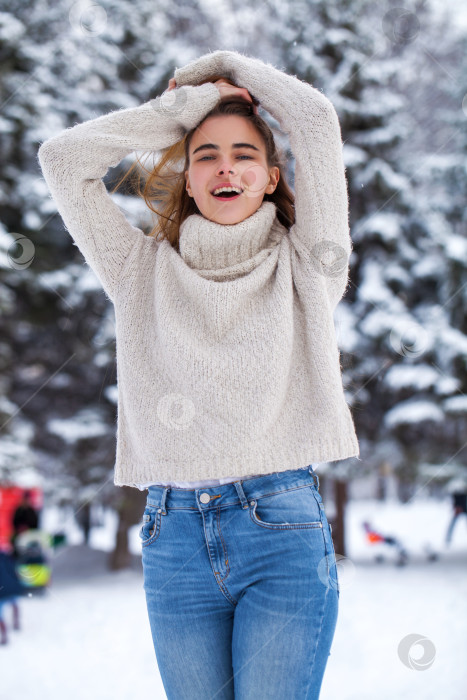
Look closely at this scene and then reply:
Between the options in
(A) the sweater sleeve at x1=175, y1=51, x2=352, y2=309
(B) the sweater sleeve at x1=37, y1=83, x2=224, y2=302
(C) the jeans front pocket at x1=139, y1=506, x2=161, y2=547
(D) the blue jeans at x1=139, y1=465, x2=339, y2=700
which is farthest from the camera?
(B) the sweater sleeve at x1=37, y1=83, x2=224, y2=302

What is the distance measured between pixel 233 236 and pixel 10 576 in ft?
16.2

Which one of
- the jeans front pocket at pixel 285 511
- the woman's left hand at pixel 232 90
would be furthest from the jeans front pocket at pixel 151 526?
the woman's left hand at pixel 232 90

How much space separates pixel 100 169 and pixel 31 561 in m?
6.42

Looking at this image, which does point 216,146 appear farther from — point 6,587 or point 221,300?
point 6,587

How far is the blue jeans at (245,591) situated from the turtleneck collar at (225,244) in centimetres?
53

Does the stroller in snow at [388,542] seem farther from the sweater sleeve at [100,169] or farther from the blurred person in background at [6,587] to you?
the sweater sleeve at [100,169]

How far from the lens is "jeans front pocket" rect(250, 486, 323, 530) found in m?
1.41

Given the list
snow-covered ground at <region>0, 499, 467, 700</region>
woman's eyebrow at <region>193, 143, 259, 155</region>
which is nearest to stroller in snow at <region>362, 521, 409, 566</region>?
snow-covered ground at <region>0, 499, 467, 700</region>

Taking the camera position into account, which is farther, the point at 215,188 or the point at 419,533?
the point at 419,533

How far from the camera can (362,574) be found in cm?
820

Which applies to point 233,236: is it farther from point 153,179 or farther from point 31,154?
point 31,154

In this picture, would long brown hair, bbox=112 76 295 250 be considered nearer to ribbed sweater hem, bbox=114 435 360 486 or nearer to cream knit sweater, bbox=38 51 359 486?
cream knit sweater, bbox=38 51 359 486

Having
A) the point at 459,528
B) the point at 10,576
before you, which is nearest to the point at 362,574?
the point at 459,528

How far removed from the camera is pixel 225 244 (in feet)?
5.37
